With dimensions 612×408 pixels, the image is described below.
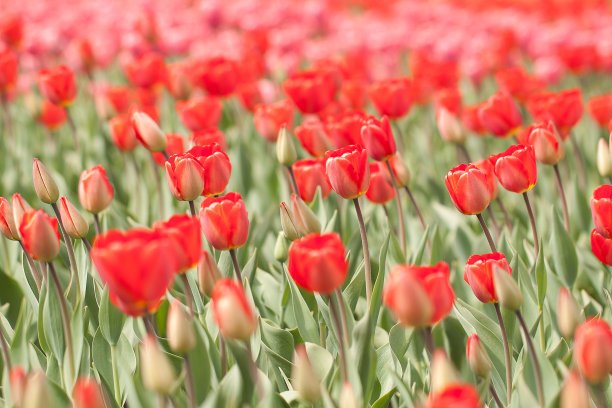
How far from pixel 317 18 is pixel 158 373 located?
606 cm

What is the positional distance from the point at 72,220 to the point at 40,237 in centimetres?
29

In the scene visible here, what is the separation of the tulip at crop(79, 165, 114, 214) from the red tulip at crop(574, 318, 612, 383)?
4.04 feet

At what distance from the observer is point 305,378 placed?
4.16 ft

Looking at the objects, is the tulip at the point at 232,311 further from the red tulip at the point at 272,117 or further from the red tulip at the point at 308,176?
the red tulip at the point at 272,117

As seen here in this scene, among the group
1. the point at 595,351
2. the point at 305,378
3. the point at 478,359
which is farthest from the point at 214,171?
the point at 595,351

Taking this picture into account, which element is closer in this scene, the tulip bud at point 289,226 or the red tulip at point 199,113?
the tulip bud at point 289,226

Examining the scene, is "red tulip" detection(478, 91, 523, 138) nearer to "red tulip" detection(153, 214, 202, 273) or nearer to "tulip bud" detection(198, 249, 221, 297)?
"tulip bud" detection(198, 249, 221, 297)

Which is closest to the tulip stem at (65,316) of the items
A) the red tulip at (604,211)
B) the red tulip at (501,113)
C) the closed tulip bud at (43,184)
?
the closed tulip bud at (43,184)

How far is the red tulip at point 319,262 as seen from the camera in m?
1.27

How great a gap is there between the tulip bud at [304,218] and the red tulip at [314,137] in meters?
0.63

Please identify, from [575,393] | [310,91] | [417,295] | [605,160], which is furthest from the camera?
[310,91]

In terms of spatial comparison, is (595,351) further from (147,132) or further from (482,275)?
(147,132)

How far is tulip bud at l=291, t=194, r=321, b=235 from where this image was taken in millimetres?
1763

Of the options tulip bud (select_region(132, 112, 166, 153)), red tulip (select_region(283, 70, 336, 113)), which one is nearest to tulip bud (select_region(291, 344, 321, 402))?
tulip bud (select_region(132, 112, 166, 153))
